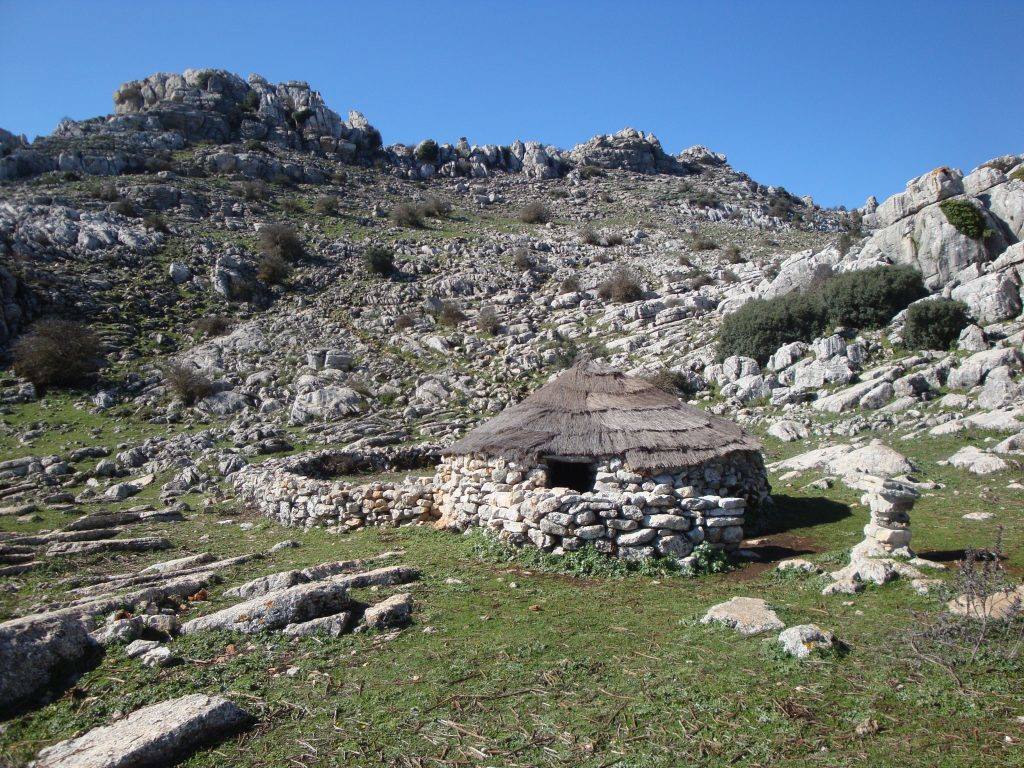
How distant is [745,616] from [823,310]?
19002mm

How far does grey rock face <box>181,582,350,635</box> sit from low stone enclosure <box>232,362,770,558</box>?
135 inches

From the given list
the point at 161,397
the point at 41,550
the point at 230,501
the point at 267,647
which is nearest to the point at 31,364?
the point at 161,397

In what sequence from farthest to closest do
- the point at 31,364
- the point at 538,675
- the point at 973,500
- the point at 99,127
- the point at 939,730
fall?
the point at 99,127 → the point at 31,364 → the point at 973,500 → the point at 538,675 → the point at 939,730

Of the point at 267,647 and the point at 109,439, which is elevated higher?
the point at 109,439

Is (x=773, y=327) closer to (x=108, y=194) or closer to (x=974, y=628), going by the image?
(x=974, y=628)

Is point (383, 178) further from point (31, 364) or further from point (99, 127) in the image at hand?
point (31, 364)

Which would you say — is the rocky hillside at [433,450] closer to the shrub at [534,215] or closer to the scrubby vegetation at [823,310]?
the scrubby vegetation at [823,310]

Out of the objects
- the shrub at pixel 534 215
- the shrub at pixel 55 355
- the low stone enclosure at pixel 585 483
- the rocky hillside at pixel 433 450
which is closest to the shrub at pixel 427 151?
the rocky hillside at pixel 433 450

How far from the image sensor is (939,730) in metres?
4.38

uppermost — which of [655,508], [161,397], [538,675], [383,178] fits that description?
[383,178]

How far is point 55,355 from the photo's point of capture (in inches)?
928

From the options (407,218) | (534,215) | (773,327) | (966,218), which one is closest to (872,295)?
(773,327)

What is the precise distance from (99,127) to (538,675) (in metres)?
56.1

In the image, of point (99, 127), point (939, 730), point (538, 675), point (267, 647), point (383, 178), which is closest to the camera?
point (939, 730)
